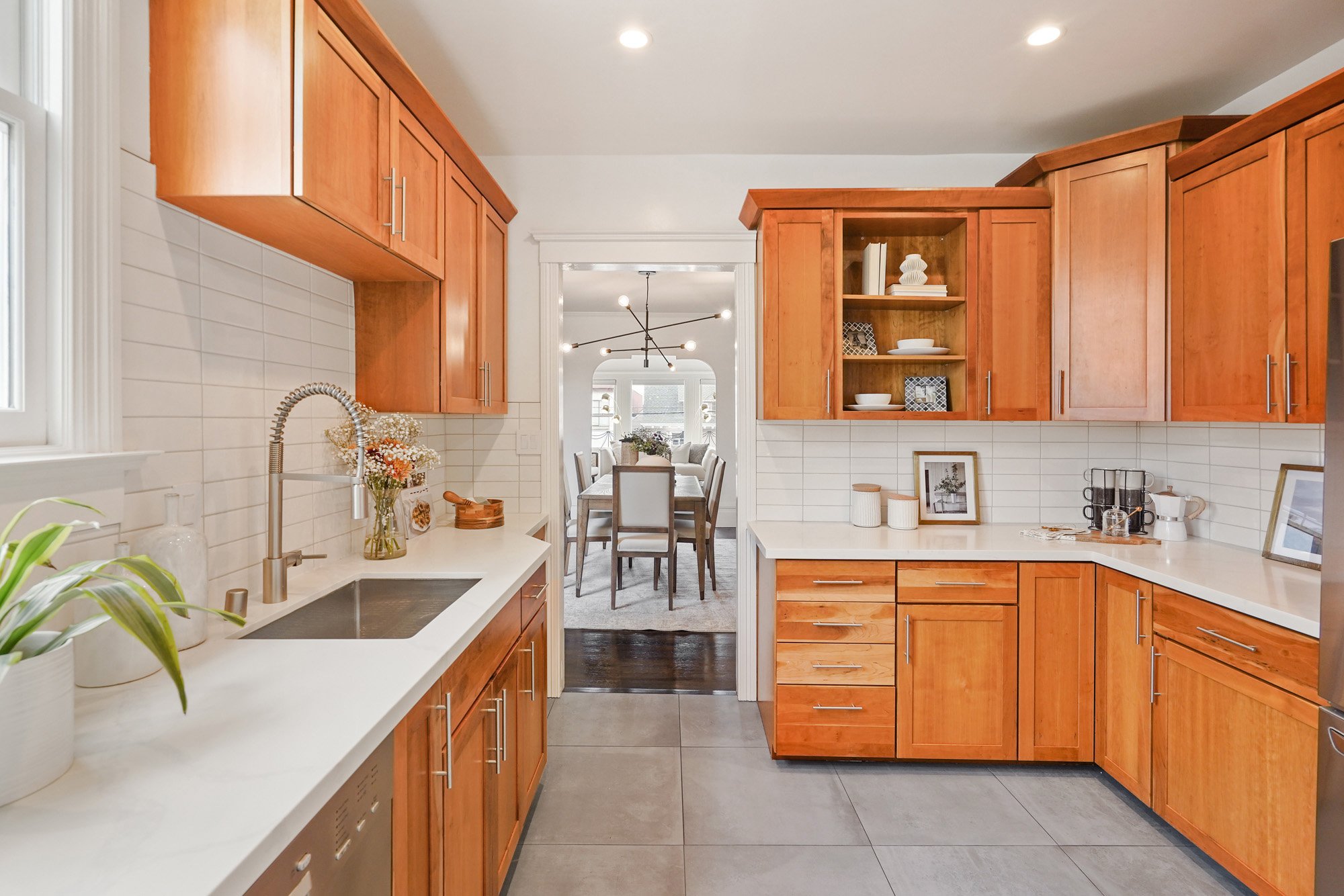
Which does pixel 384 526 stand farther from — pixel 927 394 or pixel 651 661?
pixel 927 394

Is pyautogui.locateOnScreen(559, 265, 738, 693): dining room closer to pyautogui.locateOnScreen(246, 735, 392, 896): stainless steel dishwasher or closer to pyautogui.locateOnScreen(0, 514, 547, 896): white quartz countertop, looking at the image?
pyautogui.locateOnScreen(0, 514, 547, 896): white quartz countertop

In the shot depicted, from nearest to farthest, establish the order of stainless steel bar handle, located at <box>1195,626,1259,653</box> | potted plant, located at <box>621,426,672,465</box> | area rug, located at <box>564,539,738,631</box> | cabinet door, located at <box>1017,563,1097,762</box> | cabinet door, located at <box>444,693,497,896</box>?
cabinet door, located at <box>444,693,497,896</box>
stainless steel bar handle, located at <box>1195,626,1259,653</box>
cabinet door, located at <box>1017,563,1097,762</box>
area rug, located at <box>564,539,738,631</box>
potted plant, located at <box>621,426,672,465</box>

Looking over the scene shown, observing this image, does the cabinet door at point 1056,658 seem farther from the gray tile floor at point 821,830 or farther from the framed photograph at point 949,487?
the framed photograph at point 949,487

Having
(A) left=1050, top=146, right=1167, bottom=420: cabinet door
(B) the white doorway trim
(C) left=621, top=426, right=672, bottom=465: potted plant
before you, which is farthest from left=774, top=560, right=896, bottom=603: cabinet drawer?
(C) left=621, top=426, right=672, bottom=465: potted plant

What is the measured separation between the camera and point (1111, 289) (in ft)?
8.29

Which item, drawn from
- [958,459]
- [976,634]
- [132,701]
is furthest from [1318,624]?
[132,701]

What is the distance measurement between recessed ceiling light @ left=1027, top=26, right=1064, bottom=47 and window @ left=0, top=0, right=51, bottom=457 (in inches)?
99.1

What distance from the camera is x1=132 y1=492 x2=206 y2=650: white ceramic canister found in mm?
1256

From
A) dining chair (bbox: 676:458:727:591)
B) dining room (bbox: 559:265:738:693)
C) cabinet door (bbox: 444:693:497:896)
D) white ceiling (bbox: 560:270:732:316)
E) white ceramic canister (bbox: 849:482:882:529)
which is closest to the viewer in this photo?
cabinet door (bbox: 444:693:497:896)

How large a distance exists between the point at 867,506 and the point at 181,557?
2.42 m

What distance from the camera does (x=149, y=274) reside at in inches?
54.9

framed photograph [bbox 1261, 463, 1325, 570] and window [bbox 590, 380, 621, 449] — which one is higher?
window [bbox 590, 380, 621, 449]

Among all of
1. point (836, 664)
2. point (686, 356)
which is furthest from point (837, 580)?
point (686, 356)

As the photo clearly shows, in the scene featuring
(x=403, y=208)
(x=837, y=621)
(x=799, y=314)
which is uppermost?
(x=403, y=208)
